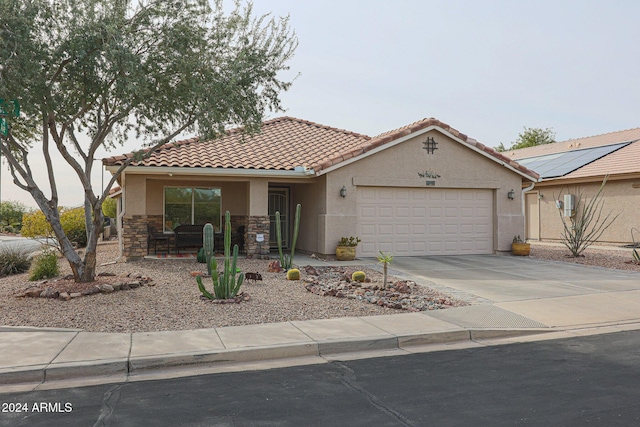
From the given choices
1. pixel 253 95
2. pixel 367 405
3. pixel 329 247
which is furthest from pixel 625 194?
pixel 367 405

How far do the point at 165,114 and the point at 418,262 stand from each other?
8.14 metres

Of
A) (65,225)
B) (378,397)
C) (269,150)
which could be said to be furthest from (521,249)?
(65,225)

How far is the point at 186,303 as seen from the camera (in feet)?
28.6

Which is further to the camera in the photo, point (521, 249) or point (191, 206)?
point (191, 206)

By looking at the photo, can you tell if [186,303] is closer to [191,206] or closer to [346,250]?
[346,250]

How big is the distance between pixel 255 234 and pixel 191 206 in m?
3.22

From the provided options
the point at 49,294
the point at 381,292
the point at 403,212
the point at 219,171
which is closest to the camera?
the point at 49,294

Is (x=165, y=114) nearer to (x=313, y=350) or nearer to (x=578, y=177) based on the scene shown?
(x=313, y=350)

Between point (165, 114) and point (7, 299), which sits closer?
point (7, 299)

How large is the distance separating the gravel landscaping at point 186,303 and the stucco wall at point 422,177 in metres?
3.39

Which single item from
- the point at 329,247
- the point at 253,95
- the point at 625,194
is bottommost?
the point at 329,247

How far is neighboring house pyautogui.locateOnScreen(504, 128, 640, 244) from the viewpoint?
1984 cm

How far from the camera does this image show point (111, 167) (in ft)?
45.2

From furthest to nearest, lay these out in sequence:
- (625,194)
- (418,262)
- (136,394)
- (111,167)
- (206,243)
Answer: (625,194)
(418,262)
(111,167)
(206,243)
(136,394)
